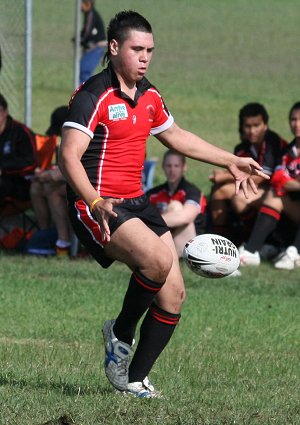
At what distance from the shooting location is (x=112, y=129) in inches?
239

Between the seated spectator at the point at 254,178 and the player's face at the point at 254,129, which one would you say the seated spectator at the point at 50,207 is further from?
the player's face at the point at 254,129

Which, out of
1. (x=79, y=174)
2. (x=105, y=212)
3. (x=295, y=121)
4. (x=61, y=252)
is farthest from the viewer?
(x=61, y=252)

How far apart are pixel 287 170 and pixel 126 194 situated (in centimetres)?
533

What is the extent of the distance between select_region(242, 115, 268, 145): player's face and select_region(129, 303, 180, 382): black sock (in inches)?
215

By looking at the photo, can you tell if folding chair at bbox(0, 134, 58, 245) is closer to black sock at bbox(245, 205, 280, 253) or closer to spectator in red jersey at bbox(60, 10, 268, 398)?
black sock at bbox(245, 205, 280, 253)

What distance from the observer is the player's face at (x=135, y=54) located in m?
6.06

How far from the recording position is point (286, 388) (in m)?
6.64

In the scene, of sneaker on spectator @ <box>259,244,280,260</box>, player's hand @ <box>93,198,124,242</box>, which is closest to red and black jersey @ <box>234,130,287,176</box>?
sneaker on spectator @ <box>259,244,280,260</box>

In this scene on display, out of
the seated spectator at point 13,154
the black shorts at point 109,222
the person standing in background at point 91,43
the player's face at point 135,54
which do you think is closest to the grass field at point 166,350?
the black shorts at point 109,222

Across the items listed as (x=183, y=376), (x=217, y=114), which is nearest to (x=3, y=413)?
(x=183, y=376)

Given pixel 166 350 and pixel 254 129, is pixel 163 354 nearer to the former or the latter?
pixel 166 350

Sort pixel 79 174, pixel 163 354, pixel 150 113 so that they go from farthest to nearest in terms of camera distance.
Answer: pixel 163 354
pixel 150 113
pixel 79 174

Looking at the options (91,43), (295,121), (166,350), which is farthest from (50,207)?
(91,43)

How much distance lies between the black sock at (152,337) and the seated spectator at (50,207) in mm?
5415
